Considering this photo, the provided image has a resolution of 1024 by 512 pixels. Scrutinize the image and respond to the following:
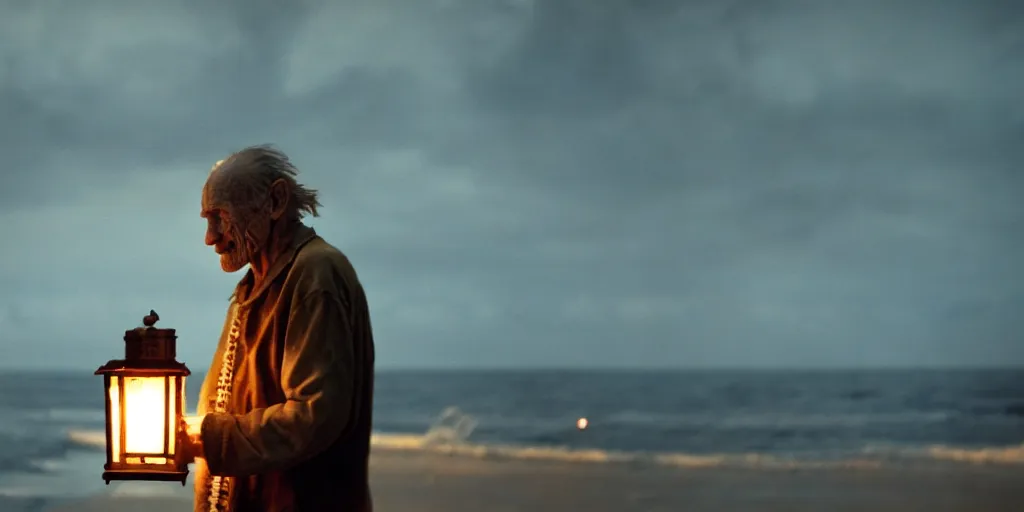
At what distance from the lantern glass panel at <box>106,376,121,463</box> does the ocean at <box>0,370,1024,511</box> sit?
4.31 metres

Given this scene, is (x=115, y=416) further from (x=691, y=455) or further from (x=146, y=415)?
(x=691, y=455)

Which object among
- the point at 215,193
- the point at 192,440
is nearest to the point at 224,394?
the point at 192,440

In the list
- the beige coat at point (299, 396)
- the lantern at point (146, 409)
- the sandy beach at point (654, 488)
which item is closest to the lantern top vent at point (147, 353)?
→ the lantern at point (146, 409)

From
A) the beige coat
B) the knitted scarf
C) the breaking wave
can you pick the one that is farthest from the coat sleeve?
the breaking wave

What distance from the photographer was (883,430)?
12.2 m

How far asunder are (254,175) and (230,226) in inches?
3.6

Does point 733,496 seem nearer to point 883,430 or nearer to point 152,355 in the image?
point 883,430

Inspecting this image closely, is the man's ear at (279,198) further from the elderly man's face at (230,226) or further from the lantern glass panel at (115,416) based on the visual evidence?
the lantern glass panel at (115,416)

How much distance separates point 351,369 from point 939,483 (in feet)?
26.7

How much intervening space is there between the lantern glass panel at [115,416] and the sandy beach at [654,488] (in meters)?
4.28

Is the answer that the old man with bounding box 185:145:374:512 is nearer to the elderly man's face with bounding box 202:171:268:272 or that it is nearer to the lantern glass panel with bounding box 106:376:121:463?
the elderly man's face with bounding box 202:171:268:272

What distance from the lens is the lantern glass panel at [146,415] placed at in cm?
175

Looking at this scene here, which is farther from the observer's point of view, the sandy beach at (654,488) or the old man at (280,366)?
the sandy beach at (654,488)

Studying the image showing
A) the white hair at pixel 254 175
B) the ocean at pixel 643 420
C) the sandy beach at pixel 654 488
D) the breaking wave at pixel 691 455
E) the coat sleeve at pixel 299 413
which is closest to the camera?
the coat sleeve at pixel 299 413
